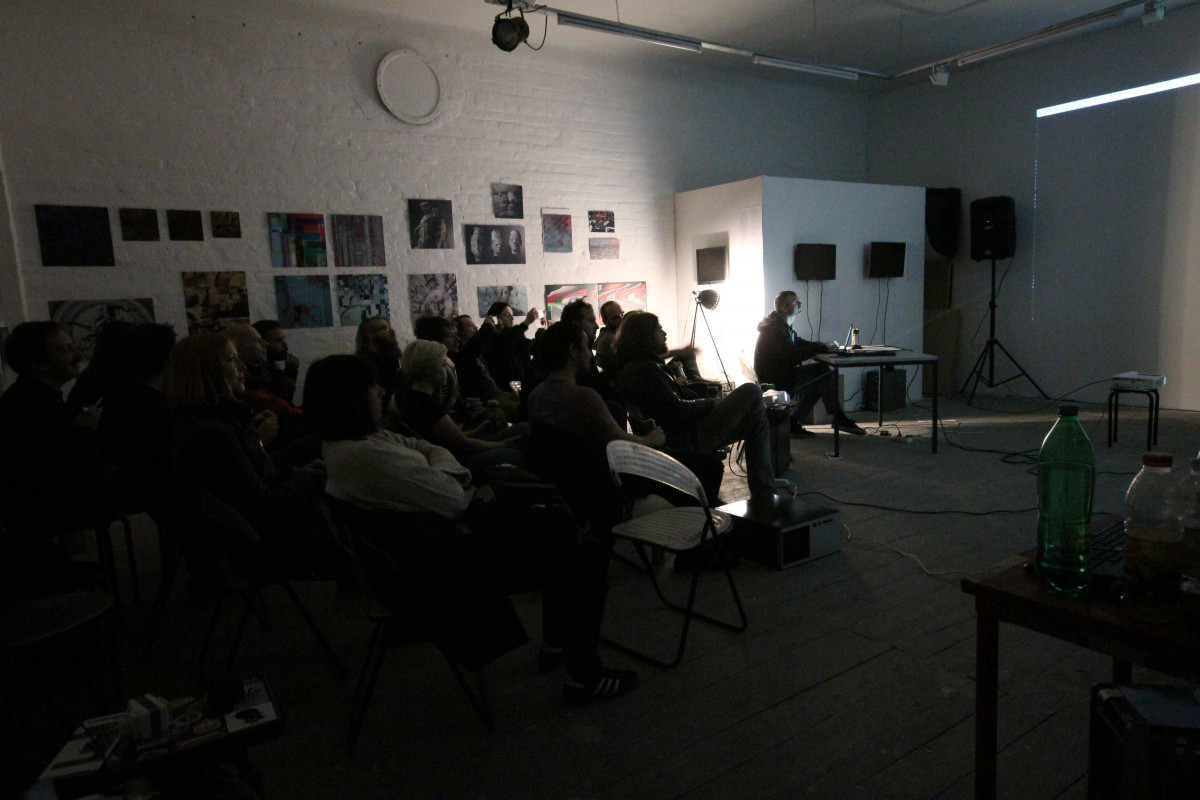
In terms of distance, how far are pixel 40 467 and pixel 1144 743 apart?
351cm

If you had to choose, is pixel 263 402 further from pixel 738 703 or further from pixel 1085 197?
pixel 1085 197

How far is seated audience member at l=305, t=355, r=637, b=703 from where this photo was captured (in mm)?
2104

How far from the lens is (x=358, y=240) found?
6.32m

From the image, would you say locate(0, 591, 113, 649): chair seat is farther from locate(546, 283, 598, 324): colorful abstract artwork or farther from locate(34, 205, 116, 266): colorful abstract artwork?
locate(546, 283, 598, 324): colorful abstract artwork

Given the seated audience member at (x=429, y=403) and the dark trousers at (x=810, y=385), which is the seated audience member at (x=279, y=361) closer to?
the seated audience member at (x=429, y=403)

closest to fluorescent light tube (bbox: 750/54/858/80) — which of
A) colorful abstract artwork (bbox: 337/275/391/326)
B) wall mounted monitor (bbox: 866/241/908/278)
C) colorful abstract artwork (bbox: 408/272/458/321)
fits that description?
wall mounted monitor (bbox: 866/241/908/278)

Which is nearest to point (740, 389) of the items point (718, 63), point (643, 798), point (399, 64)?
point (643, 798)

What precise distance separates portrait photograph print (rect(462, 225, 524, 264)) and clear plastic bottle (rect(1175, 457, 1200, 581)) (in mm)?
6224

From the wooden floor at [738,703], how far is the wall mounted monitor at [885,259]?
505 cm

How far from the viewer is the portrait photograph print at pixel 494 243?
22.8 feet

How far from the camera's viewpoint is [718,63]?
27.0ft

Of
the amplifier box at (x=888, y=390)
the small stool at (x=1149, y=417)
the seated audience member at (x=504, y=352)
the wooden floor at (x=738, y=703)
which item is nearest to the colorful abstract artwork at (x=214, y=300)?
the seated audience member at (x=504, y=352)

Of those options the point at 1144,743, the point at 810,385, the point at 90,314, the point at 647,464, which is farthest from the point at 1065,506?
the point at 90,314

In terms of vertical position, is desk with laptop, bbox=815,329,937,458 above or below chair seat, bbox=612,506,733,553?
above
